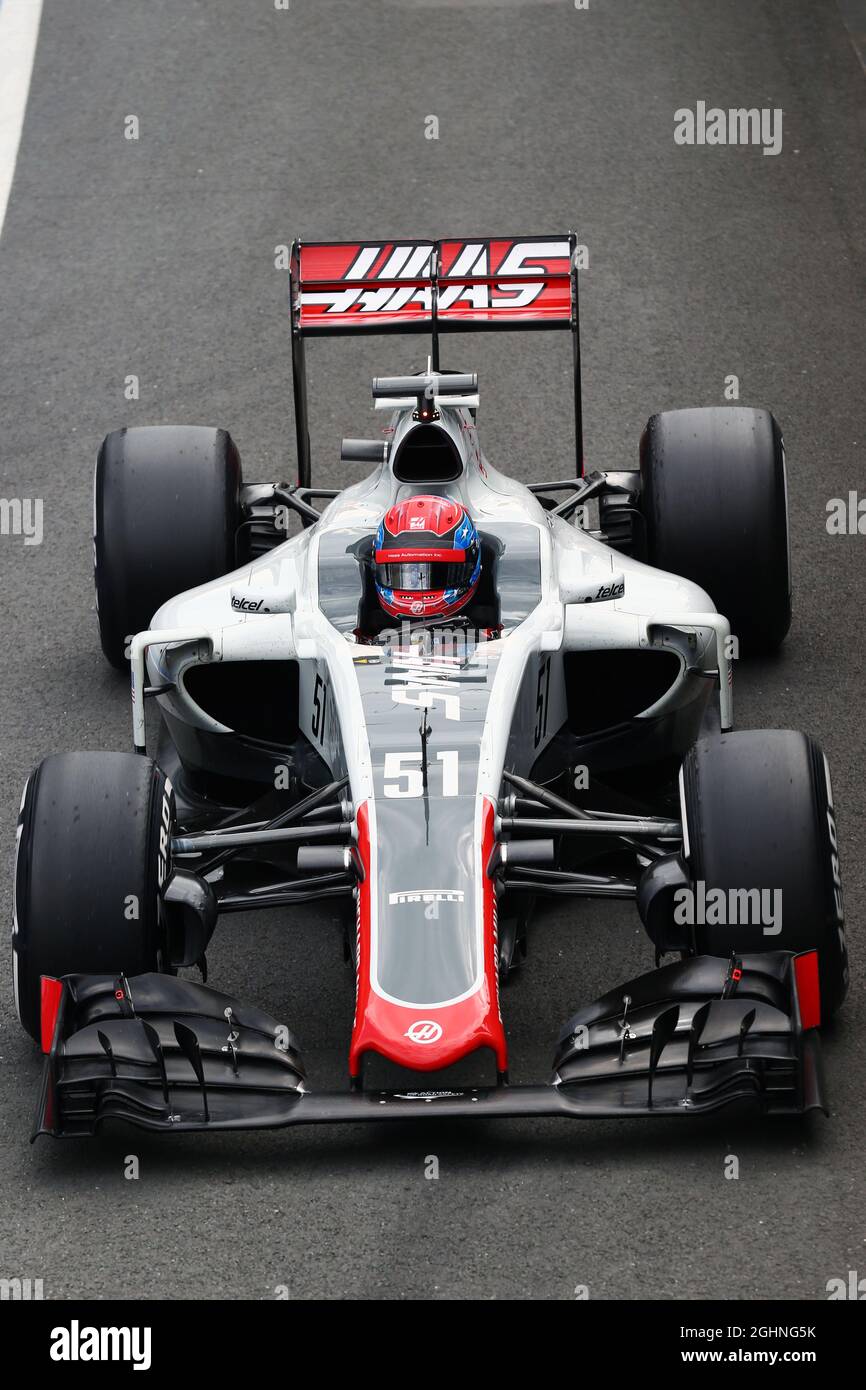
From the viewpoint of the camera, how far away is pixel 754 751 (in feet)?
22.1

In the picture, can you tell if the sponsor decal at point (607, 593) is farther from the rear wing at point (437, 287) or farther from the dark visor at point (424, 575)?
the rear wing at point (437, 287)

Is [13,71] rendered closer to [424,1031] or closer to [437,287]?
[437,287]

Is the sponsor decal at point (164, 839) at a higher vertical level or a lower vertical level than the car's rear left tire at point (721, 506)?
lower

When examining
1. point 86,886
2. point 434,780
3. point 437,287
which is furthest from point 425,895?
point 437,287

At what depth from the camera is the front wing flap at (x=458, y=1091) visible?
6180mm

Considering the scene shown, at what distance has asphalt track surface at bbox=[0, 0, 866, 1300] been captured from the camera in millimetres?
6125

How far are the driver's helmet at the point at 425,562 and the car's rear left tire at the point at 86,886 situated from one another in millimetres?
1402

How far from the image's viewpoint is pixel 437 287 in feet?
29.1

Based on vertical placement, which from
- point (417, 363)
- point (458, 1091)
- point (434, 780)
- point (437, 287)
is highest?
point (417, 363)

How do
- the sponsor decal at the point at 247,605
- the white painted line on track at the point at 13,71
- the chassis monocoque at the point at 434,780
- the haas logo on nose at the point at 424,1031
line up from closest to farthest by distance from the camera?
the haas logo on nose at the point at 424,1031 < the chassis monocoque at the point at 434,780 < the sponsor decal at the point at 247,605 < the white painted line on track at the point at 13,71

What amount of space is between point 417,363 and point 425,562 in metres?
4.76

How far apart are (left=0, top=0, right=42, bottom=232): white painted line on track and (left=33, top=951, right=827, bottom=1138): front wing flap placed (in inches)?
331

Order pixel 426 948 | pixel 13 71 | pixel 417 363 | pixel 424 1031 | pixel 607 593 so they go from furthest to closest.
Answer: pixel 13 71, pixel 417 363, pixel 607 593, pixel 426 948, pixel 424 1031

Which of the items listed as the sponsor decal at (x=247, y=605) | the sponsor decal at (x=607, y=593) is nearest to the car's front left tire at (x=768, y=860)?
the sponsor decal at (x=607, y=593)
